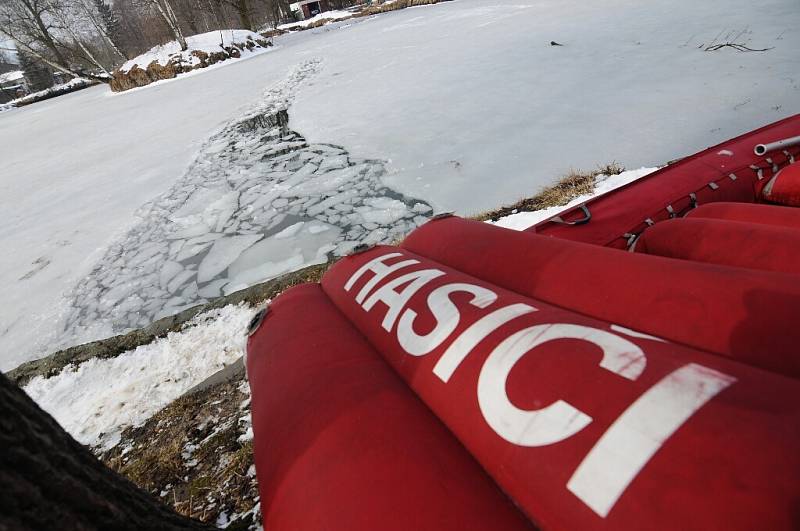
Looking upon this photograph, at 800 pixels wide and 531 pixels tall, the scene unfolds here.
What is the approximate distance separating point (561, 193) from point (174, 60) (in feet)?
48.3

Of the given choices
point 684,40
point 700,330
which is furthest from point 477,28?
point 700,330

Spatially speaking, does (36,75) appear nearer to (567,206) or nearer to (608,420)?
(567,206)

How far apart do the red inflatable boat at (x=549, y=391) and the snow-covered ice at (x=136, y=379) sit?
86cm

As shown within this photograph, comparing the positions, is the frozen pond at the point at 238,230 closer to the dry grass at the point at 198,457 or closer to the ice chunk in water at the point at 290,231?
the ice chunk in water at the point at 290,231

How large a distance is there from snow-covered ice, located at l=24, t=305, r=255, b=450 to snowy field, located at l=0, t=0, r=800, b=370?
0.42 m

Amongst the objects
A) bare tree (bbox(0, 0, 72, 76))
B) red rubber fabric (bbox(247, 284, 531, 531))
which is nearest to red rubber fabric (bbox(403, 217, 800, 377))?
red rubber fabric (bbox(247, 284, 531, 531))

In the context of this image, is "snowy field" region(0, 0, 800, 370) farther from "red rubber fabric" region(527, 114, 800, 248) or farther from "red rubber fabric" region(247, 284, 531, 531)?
"red rubber fabric" region(247, 284, 531, 531)

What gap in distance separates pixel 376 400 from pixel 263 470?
30 centimetres

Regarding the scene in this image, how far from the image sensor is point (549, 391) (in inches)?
28.3

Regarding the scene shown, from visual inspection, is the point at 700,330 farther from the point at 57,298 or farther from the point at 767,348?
the point at 57,298

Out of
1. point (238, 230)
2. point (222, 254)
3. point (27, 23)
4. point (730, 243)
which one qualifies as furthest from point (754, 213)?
point (27, 23)

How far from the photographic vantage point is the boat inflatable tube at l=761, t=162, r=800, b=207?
5.32 feet

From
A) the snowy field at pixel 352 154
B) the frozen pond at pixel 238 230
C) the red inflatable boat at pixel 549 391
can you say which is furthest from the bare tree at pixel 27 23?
the red inflatable boat at pixel 549 391

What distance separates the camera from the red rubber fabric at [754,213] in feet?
4.34
